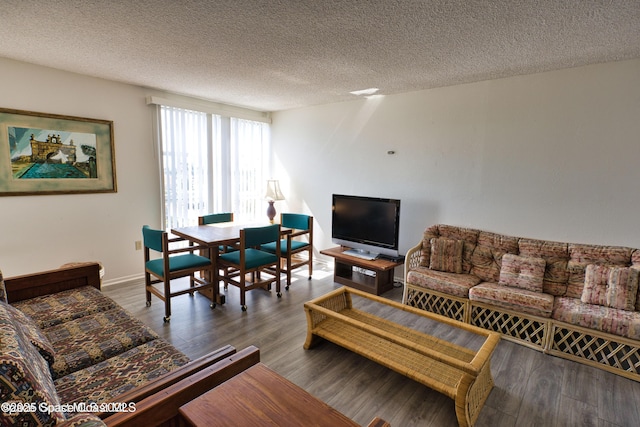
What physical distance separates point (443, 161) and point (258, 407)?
11.0 ft

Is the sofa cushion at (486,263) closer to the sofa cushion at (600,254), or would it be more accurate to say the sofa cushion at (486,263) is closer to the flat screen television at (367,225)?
the sofa cushion at (600,254)

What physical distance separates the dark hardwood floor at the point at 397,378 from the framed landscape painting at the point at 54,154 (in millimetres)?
1561

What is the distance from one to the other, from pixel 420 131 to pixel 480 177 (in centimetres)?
91

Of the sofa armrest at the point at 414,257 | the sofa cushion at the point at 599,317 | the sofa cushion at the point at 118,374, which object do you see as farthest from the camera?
the sofa armrest at the point at 414,257

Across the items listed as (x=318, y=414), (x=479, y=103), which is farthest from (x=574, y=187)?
(x=318, y=414)

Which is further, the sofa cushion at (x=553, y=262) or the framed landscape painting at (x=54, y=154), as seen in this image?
the framed landscape painting at (x=54, y=154)

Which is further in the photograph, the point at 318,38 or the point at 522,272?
the point at 522,272

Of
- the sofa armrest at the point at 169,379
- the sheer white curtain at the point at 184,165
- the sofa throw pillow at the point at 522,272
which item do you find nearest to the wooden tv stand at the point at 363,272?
the sofa throw pillow at the point at 522,272

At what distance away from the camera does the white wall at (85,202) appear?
10.4ft

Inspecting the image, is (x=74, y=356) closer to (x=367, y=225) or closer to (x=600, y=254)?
(x=367, y=225)

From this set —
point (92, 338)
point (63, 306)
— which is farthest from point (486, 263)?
point (63, 306)

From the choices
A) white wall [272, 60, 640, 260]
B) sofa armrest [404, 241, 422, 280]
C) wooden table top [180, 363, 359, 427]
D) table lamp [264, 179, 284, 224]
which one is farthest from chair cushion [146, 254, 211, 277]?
white wall [272, 60, 640, 260]

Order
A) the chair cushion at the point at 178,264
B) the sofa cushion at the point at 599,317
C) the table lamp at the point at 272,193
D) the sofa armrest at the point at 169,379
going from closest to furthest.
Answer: the sofa armrest at the point at 169,379
the sofa cushion at the point at 599,317
the chair cushion at the point at 178,264
the table lamp at the point at 272,193

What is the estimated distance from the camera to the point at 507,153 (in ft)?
10.9
